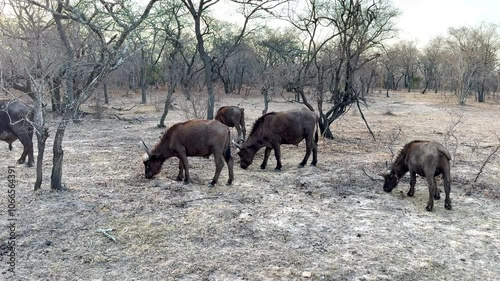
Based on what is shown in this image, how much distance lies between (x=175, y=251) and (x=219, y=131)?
3615 millimetres

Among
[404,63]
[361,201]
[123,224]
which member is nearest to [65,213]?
[123,224]

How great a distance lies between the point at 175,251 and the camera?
570 cm

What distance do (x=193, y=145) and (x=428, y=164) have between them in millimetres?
4741

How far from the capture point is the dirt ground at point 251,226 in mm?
5270

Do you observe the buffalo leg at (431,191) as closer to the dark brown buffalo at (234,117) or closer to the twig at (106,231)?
the twig at (106,231)

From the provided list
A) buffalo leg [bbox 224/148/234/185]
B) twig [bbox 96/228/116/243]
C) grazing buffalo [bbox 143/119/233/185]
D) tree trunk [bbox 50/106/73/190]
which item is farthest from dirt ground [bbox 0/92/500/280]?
grazing buffalo [bbox 143/119/233/185]

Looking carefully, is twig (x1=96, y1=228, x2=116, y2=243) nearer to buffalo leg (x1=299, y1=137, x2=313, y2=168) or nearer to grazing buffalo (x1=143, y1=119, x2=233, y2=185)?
grazing buffalo (x1=143, y1=119, x2=233, y2=185)

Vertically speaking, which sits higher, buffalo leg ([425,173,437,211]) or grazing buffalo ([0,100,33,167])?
grazing buffalo ([0,100,33,167])

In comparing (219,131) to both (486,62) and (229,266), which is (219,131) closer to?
(229,266)

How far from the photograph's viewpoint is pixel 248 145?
10.8 metres

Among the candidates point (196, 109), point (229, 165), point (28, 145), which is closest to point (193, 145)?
point (229, 165)

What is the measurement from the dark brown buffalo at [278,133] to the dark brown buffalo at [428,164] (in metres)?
3.05

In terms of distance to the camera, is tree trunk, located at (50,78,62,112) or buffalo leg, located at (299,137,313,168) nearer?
tree trunk, located at (50,78,62,112)

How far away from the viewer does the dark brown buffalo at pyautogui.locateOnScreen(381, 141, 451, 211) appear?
7.55 m
